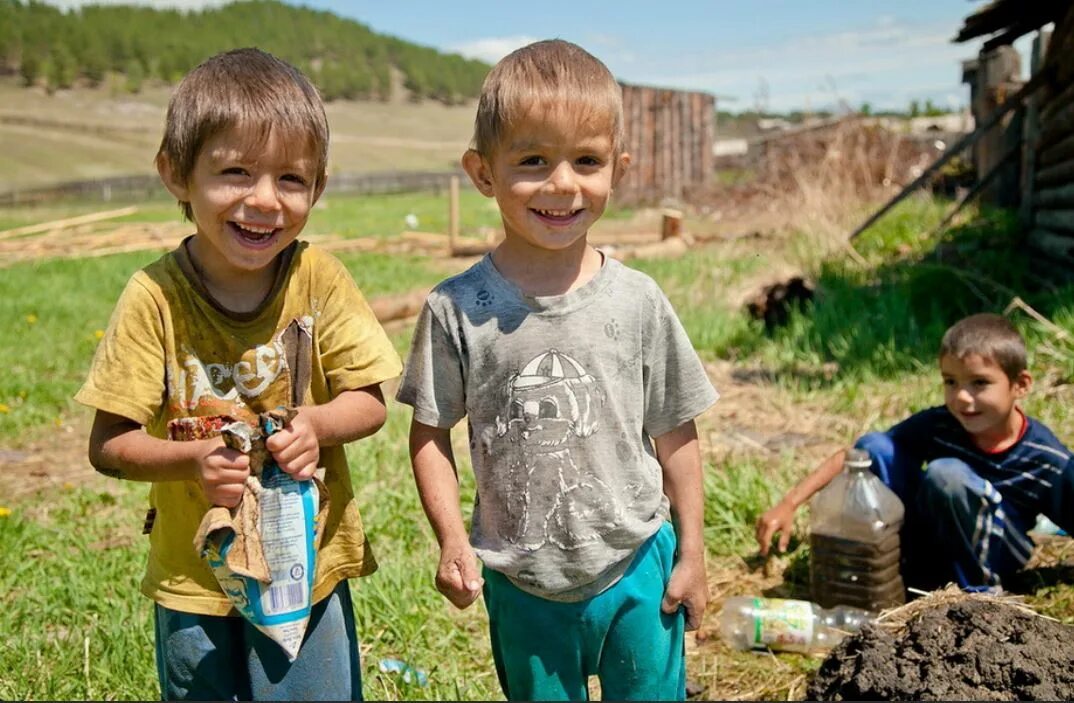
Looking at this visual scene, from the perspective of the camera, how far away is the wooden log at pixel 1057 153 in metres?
8.12

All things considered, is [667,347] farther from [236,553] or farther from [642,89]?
[642,89]

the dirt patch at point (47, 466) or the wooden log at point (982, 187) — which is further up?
the wooden log at point (982, 187)

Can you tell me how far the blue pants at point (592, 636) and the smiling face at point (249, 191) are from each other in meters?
0.80

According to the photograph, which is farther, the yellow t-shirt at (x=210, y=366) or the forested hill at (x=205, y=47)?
the forested hill at (x=205, y=47)

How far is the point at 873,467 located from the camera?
3.70m

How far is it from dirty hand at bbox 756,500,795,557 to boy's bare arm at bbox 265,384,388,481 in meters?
2.00

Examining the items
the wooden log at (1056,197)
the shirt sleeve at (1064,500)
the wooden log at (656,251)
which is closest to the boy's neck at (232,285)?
the shirt sleeve at (1064,500)

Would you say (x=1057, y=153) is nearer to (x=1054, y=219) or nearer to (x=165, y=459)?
(x=1054, y=219)

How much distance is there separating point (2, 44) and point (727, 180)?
58998 millimetres

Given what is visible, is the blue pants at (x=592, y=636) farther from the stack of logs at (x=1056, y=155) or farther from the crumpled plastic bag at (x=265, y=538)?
the stack of logs at (x=1056, y=155)

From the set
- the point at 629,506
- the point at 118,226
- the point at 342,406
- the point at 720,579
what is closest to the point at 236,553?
the point at 342,406

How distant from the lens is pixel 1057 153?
8523 mm

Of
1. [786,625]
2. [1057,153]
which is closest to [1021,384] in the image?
[786,625]

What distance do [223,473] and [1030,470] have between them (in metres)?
2.74
